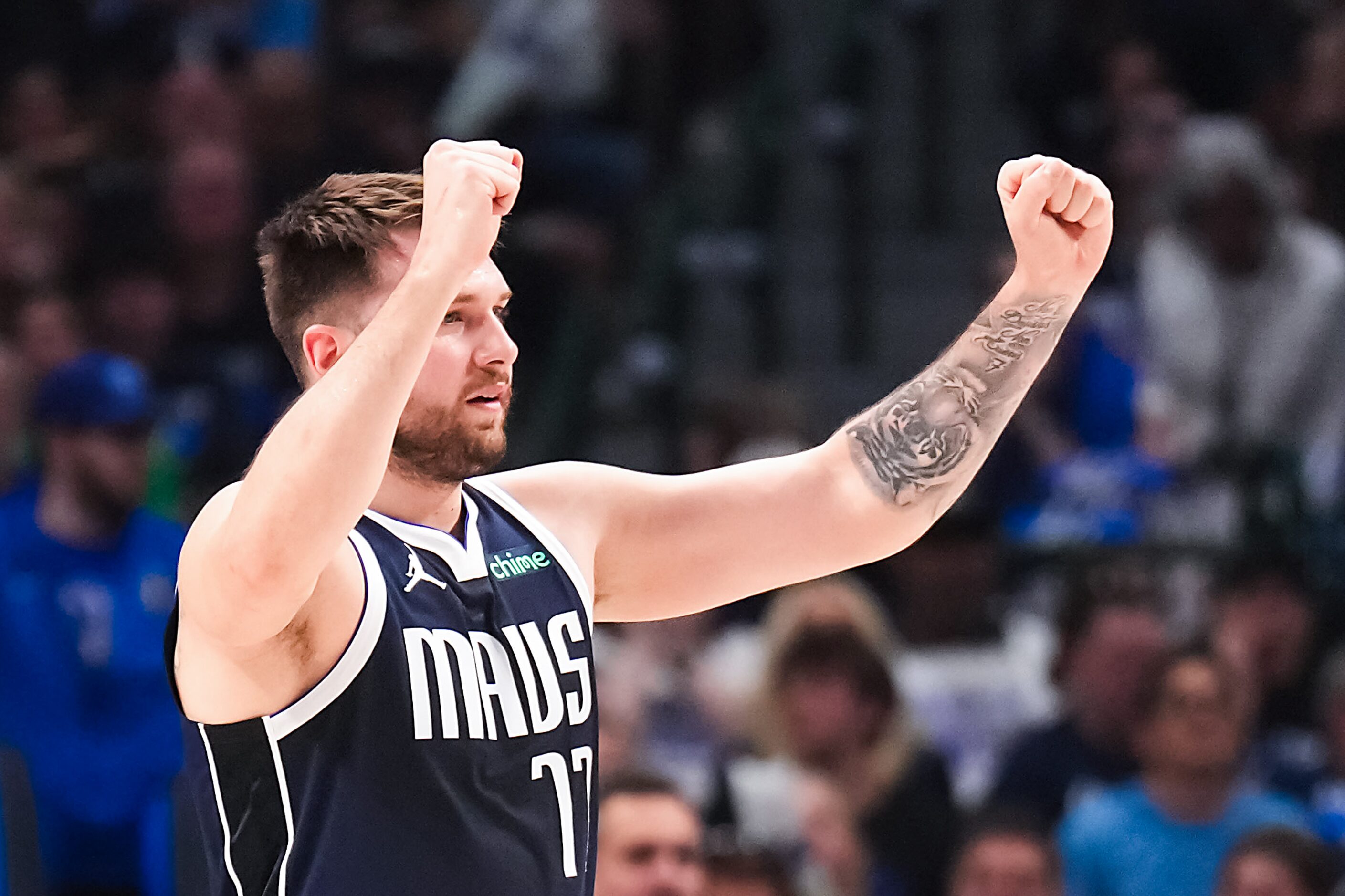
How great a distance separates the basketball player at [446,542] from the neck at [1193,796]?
247cm

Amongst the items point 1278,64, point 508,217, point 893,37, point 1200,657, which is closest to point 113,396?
point 508,217

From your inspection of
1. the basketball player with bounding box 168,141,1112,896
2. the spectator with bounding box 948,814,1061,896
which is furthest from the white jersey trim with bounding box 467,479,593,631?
the spectator with bounding box 948,814,1061,896

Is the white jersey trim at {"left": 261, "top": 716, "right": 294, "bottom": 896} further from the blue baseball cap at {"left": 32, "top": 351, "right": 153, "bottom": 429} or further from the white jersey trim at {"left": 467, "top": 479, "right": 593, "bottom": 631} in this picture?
the blue baseball cap at {"left": 32, "top": 351, "right": 153, "bottom": 429}

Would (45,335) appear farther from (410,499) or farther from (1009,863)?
(410,499)

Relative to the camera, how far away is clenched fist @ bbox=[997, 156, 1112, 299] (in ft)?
9.14

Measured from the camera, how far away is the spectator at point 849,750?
529cm

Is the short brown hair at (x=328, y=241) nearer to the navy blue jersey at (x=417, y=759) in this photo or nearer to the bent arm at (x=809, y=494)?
the navy blue jersey at (x=417, y=759)

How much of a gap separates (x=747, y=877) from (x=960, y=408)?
194 centimetres

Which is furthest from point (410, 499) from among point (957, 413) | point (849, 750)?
point (849, 750)

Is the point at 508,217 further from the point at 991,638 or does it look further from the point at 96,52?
the point at 991,638

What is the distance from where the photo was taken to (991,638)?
19.8ft

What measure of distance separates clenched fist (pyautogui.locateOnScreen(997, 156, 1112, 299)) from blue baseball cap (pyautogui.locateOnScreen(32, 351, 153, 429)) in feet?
11.7

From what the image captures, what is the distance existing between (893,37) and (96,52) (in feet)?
11.0

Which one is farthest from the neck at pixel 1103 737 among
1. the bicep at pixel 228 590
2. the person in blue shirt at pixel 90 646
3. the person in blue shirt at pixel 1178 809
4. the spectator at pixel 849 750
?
the bicep at pixel 228 590
